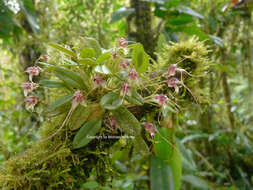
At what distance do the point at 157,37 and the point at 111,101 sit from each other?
0.67 metres

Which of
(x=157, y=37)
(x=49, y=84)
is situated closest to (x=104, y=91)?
(x=49, y=84)

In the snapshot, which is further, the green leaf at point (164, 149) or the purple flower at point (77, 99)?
the green leaf at point (164, 149)

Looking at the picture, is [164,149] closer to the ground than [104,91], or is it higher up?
closer to the ground

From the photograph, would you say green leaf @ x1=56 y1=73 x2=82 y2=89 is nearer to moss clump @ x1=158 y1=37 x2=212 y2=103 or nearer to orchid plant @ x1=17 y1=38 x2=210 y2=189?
orchid plant @ x1=17 y1=38 x2=210 y2=189

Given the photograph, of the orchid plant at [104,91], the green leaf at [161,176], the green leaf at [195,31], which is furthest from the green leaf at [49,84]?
the green leaf at [195,31]

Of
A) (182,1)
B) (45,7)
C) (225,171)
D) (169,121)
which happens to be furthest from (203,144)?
(45,7)

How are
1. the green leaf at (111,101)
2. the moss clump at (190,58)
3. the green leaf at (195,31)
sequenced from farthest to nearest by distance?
the green leaf at (195,31), the moss clump at (190,58), the green leaf at (111,101)

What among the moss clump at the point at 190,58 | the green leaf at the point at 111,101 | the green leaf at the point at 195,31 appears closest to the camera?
the green leaf at the point at 111,101

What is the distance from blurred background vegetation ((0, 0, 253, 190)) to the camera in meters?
1.02

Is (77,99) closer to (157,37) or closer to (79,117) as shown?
(79,117)

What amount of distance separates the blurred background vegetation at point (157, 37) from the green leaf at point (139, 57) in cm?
23

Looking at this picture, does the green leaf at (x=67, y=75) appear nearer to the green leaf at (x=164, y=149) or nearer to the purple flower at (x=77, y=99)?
the purple flower at (x=77, y=99)

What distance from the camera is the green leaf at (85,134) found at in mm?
544

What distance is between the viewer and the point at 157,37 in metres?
1.08
